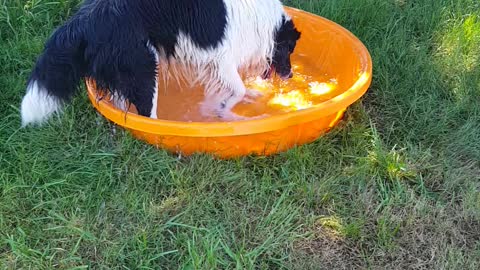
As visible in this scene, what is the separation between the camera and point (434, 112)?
371cm

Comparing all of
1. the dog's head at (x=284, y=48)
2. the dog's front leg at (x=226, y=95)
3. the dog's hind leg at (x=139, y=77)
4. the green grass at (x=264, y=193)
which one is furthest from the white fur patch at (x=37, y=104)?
the dog's head at (x=284, y=48)

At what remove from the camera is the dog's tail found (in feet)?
10.1

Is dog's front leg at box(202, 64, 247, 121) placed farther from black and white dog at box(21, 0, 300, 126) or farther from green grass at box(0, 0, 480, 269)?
green grass at box(0, 0, 480, 269)

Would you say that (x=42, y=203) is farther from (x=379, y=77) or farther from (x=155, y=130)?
(x=379, y=77)

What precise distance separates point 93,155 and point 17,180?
1.34ft

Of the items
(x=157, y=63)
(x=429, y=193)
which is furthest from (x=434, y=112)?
(x=157, y=63)

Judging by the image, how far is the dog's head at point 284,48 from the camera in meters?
3.78

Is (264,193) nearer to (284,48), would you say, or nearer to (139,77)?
(139,77)

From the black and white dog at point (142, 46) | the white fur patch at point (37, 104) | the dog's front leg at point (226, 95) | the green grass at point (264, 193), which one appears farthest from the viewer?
the dog's front leg at point (226, 95)

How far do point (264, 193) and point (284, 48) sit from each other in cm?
113

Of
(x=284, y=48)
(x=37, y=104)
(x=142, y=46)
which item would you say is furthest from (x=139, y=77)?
(x=284, y=48)

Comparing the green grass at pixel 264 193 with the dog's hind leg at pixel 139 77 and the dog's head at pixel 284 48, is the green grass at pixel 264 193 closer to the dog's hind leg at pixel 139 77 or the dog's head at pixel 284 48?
the dog's hind leg at pixel 139 77

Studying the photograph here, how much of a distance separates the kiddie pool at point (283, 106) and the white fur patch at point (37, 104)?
22cm

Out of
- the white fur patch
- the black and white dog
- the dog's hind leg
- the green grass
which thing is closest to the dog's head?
the black and white dog
